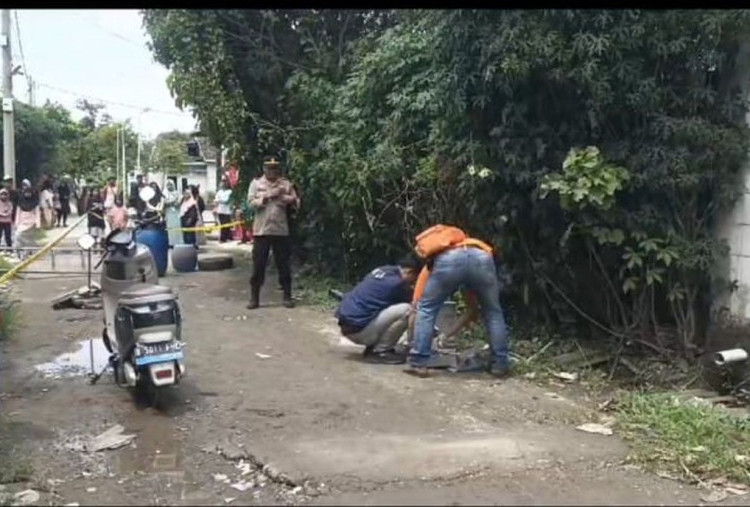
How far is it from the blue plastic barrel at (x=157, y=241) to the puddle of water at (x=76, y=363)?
386 cm

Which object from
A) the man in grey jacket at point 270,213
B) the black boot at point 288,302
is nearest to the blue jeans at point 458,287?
the man in grey jacket at point 270,213

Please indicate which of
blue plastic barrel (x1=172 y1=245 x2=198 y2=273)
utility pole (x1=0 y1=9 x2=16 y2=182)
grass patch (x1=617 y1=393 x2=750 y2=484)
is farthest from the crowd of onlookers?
grass patch (x1=617 y1=393 x2=750 y2=484)

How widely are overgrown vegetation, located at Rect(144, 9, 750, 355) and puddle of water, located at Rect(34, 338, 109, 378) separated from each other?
2787mm

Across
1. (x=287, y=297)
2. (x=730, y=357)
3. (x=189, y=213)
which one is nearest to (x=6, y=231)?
(x=189, y=213)

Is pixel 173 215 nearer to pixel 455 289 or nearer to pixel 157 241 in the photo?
pixel 157 241

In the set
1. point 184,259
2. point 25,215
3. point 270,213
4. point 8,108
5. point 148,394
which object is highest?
point 8,108

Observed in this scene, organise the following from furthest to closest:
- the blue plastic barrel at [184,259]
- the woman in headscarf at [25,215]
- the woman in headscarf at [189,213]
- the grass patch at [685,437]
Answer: the woman in headscarf at [25,215] → the woman in headscarf at [189,213] → the blue plastic barrel at [184,259] → the grass patch at [685,437]

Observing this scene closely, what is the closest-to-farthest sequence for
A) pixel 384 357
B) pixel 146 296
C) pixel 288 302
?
pixel 146 296 < pixel 384 357 < pixel 288 302

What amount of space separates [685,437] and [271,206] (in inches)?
204

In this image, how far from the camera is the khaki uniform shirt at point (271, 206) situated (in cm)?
884

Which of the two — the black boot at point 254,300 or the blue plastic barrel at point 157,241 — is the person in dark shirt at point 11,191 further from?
the black boot at point 254,300

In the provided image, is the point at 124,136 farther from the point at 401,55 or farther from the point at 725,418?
the point at 725,418

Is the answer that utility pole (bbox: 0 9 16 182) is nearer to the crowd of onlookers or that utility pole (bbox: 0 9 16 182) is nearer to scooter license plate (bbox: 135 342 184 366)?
the crowd of onlookers

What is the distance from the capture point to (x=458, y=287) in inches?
249
